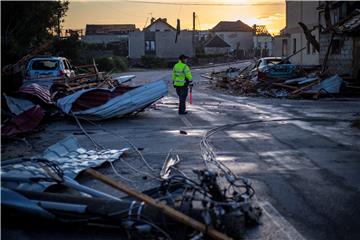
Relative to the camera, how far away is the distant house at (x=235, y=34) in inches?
4933

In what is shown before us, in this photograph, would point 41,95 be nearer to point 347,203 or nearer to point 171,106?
point 171,106

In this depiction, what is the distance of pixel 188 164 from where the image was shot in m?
9.53

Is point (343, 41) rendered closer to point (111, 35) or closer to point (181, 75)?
point (181, 75)

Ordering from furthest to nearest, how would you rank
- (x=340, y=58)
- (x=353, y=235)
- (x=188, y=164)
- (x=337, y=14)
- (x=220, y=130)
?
(x=337, y=14), (x=340, y=58), (x=220, y=130), (x=188, y=164), (x=353, y=235)

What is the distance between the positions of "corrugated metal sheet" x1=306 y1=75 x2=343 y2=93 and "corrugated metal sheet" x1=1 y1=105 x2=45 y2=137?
13752 millimetres

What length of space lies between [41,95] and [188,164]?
303 inches

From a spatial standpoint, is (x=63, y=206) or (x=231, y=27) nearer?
(x=63, y=206)

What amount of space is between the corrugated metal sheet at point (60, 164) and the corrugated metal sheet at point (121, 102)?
18.0 ft

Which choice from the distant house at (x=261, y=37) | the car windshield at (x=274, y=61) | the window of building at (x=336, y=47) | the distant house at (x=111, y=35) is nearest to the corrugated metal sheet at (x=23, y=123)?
the car windshield at (x=274, y=61)

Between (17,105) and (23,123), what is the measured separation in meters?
1.94

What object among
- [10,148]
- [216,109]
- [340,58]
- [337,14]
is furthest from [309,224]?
[337,14]

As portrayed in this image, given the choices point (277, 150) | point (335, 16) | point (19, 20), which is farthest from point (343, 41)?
point (19, 20)

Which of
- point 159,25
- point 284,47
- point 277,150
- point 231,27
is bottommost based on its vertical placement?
point 277,150

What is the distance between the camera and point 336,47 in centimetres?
2983
